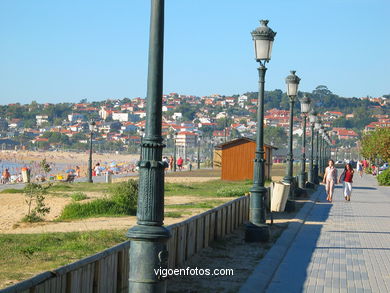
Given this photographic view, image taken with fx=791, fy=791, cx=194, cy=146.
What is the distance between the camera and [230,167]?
4150 centimetres

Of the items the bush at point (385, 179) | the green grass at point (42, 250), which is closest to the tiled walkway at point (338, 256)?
the green grass at point (42, 250)

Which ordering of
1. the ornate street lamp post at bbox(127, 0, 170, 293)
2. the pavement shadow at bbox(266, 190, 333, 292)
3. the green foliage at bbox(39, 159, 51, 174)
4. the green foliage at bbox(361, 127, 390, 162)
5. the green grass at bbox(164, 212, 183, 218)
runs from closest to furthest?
the ornate street lamp post at bbox(127, 0, 170, 293)
the pavement shadow at bbox(266, 190, 333, 292)
the green grass at bbox(164, 212, 183, 218)
the green foliage at bbox(39, 159, 51, 174)
the green foliage at bbox(361, 127, 390, 162)

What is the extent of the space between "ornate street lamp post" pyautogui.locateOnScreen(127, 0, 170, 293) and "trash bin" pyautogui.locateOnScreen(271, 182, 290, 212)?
13574 mm

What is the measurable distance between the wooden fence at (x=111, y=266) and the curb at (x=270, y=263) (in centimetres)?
106

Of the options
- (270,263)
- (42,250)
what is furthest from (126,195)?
(270,263)

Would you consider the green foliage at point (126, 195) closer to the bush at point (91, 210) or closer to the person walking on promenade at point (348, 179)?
the bush at point (91, 210)

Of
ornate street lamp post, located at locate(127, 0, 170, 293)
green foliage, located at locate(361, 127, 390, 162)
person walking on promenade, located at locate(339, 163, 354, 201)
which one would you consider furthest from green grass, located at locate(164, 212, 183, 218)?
green foliage, located at locate(361, 127, 390, 162)

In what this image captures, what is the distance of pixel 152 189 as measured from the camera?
7.14 metres

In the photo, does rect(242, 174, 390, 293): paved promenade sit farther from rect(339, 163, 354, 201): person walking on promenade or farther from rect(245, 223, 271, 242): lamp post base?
rect(339, 163, 354, 201): person walking on promenade

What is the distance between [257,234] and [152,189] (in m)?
7.67

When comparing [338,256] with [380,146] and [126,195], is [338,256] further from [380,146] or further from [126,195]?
[380,146]

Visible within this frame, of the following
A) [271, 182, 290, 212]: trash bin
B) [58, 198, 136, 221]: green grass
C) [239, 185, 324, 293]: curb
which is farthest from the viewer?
[271, 182, 290, 212]: trash bin

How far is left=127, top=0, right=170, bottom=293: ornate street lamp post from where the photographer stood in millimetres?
7082

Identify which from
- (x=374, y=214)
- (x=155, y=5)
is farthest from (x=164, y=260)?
(x=374, y=214)
